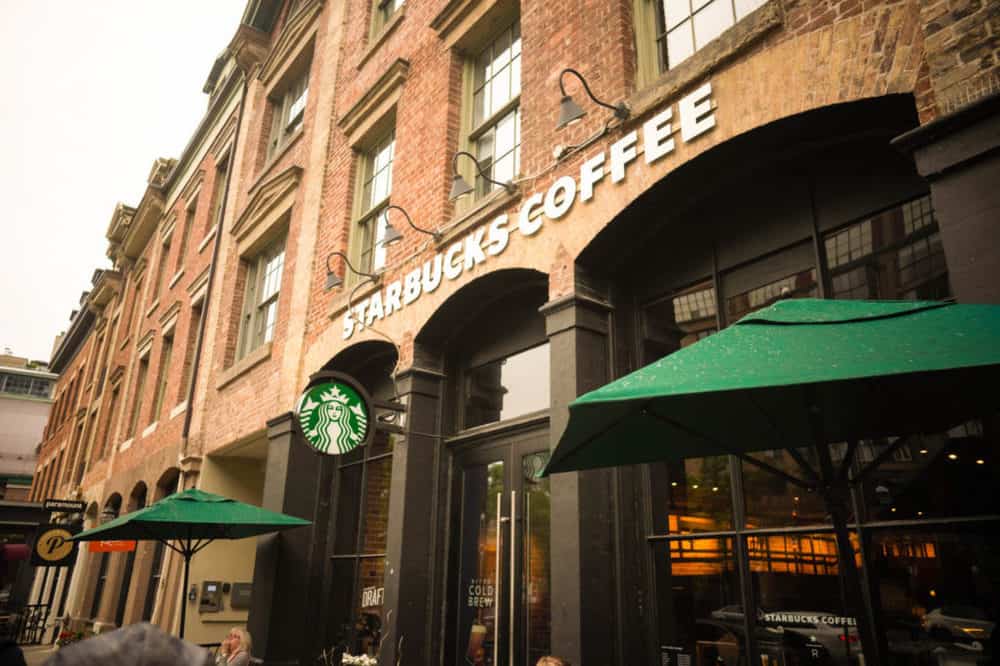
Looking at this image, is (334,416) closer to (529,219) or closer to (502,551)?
(502,551)

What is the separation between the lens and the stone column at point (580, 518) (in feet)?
14.6

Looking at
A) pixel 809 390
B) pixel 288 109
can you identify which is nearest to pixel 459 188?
pixel 809 390

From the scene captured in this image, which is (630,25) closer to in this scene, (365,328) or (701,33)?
(701,33)

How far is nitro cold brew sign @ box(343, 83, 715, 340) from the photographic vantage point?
4621mm

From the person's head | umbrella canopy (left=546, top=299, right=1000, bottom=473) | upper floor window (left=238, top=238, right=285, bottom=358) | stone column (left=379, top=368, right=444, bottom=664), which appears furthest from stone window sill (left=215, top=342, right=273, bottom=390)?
umbrella canopy (left=546, top=299, right=1000, bottom=473)

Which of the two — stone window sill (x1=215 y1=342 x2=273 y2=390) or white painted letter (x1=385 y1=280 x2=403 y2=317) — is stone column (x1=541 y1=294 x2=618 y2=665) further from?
stone window sill (x1=215 y1=342 x2=273 y2=390)

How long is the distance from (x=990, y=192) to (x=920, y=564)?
187 centimetres

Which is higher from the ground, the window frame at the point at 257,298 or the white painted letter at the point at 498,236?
the window frame at the point at 257,298

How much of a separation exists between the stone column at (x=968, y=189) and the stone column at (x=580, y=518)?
230cm

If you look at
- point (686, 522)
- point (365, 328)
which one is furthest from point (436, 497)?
point (686, 522)

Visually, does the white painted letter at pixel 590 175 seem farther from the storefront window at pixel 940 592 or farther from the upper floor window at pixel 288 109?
the upper floor window at pixel 288 109

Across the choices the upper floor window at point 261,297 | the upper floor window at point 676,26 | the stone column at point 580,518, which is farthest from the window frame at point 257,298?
the upper floor window at point 676,26

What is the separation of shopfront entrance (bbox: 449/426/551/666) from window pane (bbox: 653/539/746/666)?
3.56 ft

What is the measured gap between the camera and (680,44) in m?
5.37
